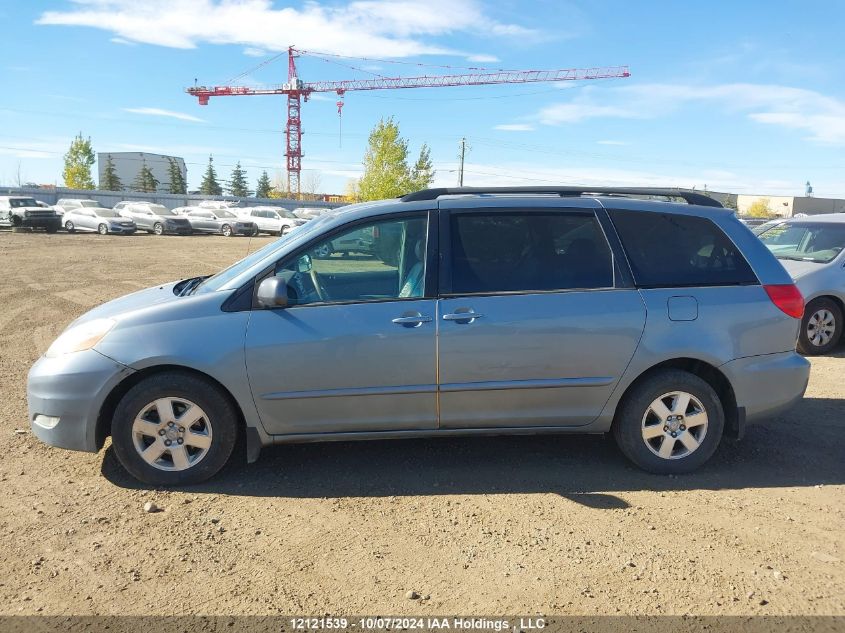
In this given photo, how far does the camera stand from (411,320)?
3873mm

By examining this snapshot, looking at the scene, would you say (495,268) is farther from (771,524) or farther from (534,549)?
(771,524)

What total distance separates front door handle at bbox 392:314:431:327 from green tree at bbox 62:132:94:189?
84.1 metres

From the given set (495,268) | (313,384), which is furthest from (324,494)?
(495,268)

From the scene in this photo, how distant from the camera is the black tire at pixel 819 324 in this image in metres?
7.81

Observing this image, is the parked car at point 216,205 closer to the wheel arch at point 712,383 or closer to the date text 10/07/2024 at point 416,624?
the wheel arch at point 712,383

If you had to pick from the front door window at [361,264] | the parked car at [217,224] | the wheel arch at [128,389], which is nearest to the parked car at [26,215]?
the parked car at [217,224]

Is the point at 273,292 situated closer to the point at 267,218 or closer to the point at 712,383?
the point at 712,383

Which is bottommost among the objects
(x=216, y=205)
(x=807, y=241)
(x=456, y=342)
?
(x=456, y=342)

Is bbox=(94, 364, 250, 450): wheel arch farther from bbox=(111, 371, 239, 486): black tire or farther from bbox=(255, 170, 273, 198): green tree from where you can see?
bbox=(255, 170, 273, 198): green tree

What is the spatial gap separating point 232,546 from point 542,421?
1.97m

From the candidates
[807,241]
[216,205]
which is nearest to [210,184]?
[216,205]

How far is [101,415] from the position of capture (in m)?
3.88

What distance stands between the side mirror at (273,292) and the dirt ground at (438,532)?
1.15 metres

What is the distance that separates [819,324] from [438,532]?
6.55 metres
